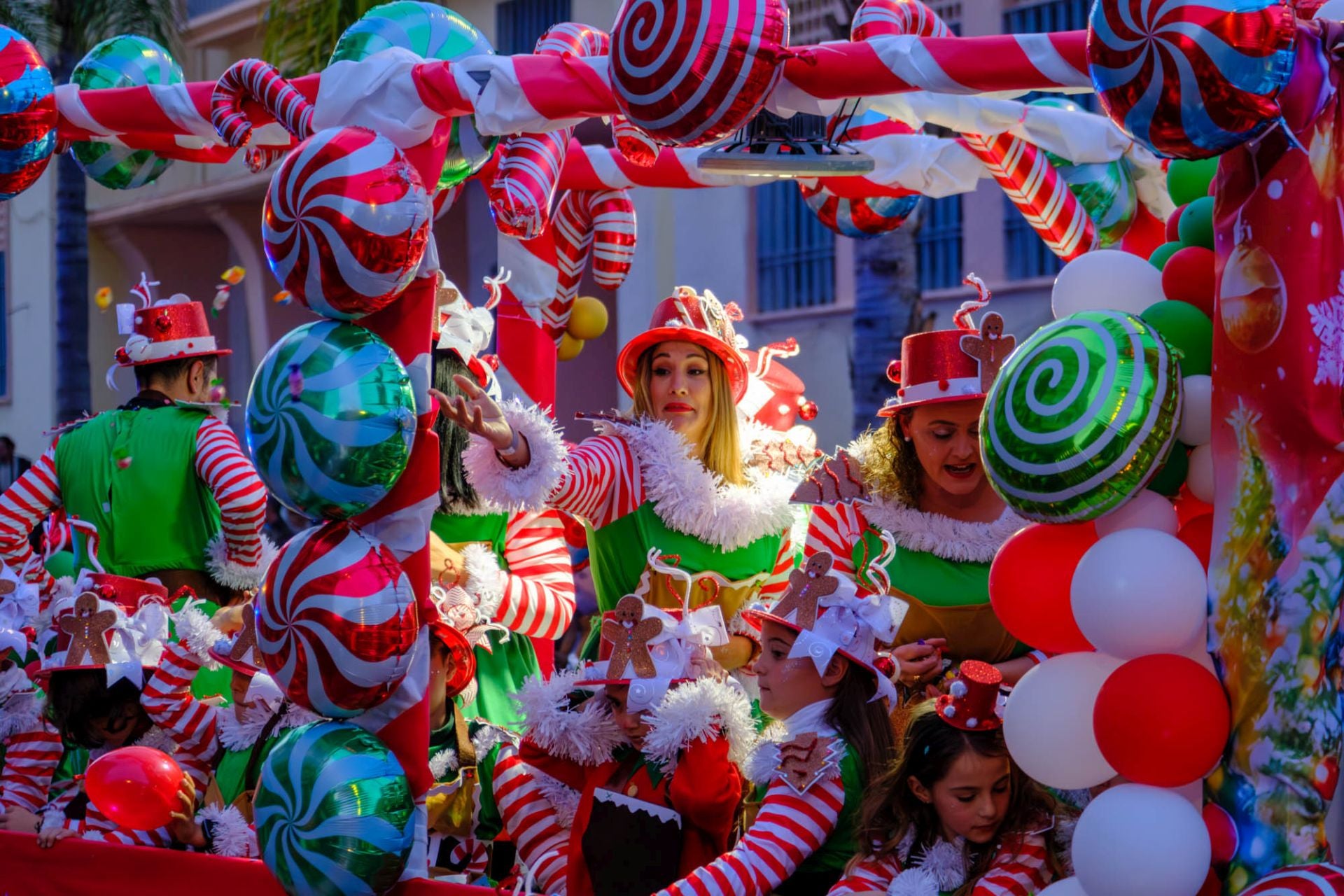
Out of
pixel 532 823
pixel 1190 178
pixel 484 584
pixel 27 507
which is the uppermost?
pixel 1190 178

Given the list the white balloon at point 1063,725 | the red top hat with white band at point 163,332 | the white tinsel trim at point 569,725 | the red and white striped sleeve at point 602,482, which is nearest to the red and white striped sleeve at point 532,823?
the white tinsel trim at point 569,725

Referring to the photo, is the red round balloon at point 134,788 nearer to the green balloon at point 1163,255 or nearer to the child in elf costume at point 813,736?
the child in elf costume at point 813,736

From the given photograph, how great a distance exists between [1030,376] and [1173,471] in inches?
12.1

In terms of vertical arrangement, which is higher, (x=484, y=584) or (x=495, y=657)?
(x=484, y=584)

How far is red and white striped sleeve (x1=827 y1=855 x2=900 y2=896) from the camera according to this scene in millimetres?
2814

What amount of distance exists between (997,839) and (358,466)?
1345 millimetres

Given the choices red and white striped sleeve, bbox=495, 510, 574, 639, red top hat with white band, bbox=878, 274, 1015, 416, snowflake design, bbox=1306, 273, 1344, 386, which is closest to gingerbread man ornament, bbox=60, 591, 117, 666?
red and white striped sleeve, bbox=495, 510, 574, 639

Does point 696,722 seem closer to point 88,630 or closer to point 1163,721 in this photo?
point 1163,721

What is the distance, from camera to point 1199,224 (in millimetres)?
2691

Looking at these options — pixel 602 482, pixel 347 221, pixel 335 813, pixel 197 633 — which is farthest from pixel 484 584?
pixel 347 221

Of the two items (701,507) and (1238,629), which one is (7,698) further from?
(1238,629)

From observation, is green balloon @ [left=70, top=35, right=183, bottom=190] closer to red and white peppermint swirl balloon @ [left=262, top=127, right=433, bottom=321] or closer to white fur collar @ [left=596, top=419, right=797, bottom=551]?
red and white peppermint swirl balloon @ [left=262, top=127, right=433, bottom=321]

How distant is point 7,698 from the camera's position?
446 cm

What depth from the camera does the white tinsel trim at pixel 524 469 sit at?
3342 millimetres
